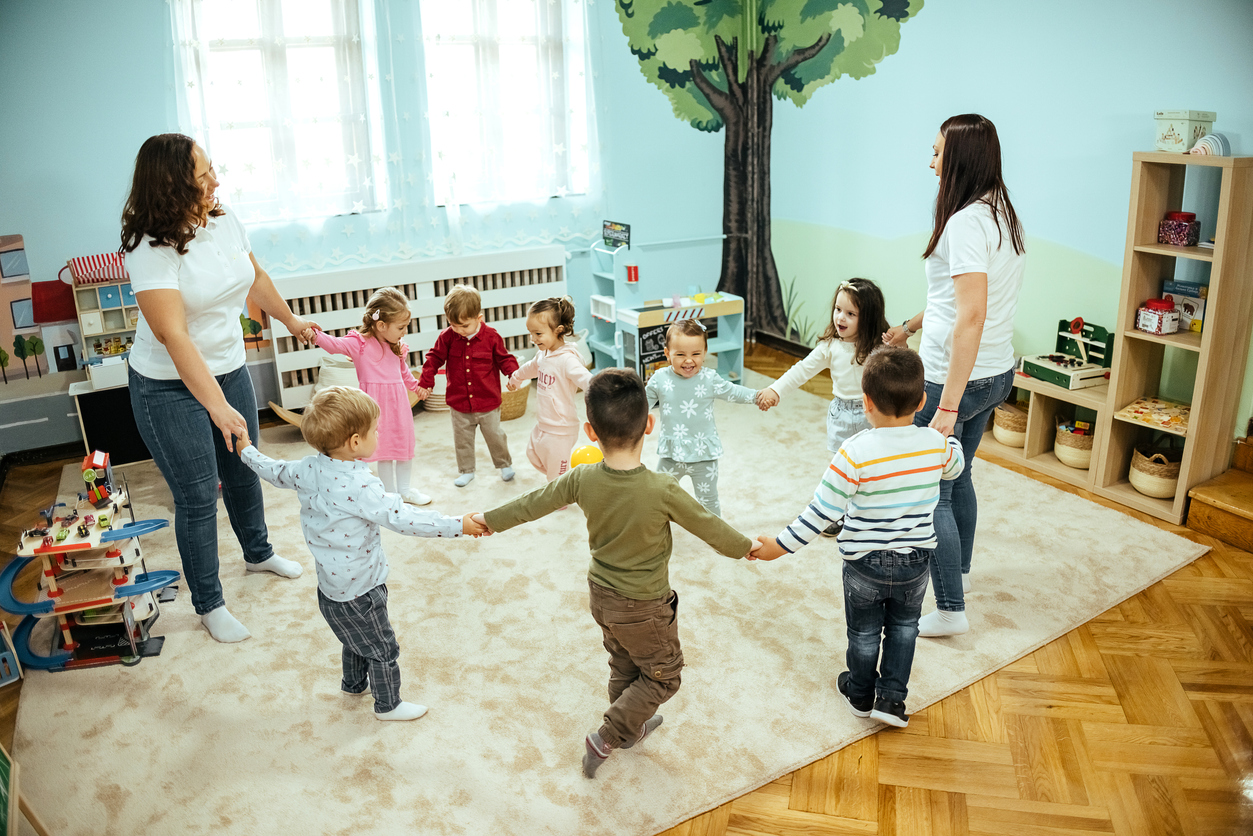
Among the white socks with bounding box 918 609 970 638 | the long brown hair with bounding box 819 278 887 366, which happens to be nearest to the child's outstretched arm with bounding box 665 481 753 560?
the white socks with bounding box 918 609 970 638

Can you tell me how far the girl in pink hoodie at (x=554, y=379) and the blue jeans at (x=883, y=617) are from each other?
141cm

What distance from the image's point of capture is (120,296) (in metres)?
4.36

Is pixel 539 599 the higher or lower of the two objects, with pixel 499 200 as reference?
lower

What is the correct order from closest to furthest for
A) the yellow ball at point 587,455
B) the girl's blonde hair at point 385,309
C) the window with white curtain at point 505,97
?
the yellow ball at point 587,455
the girl's blonde hair at point 385,309
the window with white curtain at point 505,97

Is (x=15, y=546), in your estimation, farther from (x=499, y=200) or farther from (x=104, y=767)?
(x=499, y=200)

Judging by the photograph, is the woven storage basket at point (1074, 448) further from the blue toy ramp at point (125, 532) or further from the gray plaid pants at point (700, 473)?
the blue toy ramp at point (125, 532)

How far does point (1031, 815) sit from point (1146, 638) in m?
0.97

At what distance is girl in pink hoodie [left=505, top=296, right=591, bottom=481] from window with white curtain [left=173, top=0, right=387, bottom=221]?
1885 mm

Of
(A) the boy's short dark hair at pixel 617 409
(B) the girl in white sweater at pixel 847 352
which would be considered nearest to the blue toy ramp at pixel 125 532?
(A) the boy's short dark hair at pixel 617 409

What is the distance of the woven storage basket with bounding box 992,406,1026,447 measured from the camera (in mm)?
4145

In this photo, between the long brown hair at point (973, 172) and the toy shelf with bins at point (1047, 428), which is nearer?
the long brown hair at point (973, 172)

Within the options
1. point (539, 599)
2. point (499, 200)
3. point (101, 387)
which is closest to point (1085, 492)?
point (539, 599)

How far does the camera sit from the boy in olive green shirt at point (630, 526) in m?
1.93

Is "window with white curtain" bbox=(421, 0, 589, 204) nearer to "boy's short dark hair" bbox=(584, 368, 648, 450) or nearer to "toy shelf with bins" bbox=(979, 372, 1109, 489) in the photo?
"toy shelf with bins" bbox=(979, 372, 1109, 489)
